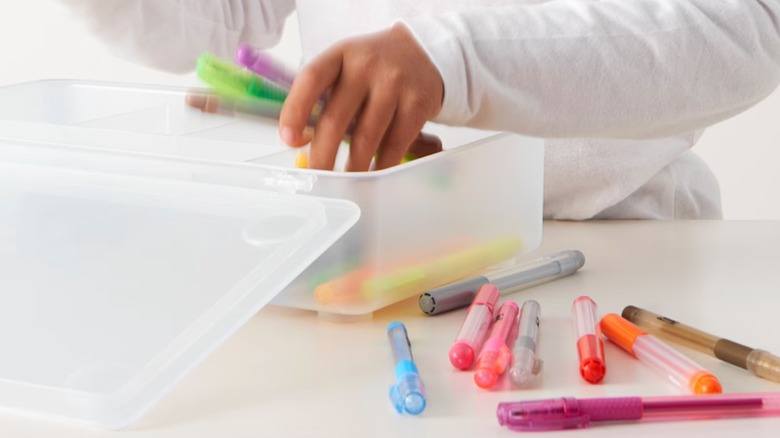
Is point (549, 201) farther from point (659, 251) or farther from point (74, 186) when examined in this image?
point (74, 186)

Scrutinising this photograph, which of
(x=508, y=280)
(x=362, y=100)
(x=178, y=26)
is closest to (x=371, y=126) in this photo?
(x=362, y=100)

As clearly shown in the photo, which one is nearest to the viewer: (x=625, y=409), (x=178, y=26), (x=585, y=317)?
(x=625, y=409)

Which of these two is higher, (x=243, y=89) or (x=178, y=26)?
(x=243, y=89)

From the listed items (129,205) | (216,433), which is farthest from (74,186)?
(216,433)

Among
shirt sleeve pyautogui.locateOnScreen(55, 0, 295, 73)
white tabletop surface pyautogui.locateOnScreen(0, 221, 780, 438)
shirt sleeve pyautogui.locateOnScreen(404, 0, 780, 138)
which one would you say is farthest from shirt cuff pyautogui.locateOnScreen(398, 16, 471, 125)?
shirt sleeve pyautogui.locateOnScreen(55, 0, 295, 73)

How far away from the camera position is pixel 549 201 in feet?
2.64

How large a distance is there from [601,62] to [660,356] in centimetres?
20

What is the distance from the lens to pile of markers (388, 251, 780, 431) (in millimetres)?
403

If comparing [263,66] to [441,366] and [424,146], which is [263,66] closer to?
[424,146]

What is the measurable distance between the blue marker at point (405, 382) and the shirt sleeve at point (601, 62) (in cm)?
14

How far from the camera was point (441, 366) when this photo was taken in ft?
1.53

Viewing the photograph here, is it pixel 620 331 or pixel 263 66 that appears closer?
pixel 620 331

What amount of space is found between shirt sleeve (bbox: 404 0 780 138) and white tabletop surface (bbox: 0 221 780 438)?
0.09 m

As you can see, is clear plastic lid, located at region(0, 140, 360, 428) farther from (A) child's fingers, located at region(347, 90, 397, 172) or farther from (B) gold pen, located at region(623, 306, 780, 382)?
(B) gold pen, located at region(623, 306, 780, 382)
